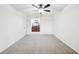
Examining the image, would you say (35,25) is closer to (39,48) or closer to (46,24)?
(46,24)

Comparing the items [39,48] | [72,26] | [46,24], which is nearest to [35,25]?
[46,24]

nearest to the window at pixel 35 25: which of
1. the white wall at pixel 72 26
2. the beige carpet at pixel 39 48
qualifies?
the beige carpet at pixel 39 48

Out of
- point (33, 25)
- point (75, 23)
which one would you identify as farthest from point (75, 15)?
point (33, 25)

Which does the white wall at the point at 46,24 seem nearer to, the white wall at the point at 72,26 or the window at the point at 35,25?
the window at the point at 35,25

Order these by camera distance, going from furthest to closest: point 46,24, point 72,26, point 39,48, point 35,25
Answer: point 35,25 → point 46,24 → point 39,48 → point 72,26

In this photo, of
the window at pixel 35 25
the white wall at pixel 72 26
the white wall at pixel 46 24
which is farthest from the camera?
the window at pixel 35 25

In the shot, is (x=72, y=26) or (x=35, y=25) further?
(x=35, y=25)

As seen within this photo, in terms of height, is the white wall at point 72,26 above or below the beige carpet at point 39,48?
above

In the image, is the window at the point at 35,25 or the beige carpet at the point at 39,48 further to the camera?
the window at the point at 35,25

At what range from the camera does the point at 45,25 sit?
29.2ft

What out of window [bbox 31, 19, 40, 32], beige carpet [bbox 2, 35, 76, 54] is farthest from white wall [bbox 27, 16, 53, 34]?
beige carpet [bbox 2, 35, 76, 54]

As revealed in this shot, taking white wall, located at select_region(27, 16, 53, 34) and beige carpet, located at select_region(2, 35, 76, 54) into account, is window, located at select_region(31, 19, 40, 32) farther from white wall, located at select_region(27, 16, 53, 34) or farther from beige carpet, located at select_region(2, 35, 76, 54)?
beige carpet, located at select_region(2, 35, 76, 54)
